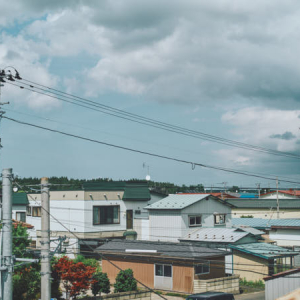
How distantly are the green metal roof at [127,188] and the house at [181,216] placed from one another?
21.3ft

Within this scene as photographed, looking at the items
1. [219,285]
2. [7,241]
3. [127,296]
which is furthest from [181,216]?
[7,241]

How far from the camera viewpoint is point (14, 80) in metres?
21.1

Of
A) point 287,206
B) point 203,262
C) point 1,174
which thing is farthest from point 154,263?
point 287,206

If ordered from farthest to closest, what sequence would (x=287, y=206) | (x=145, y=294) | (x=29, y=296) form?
(x=287, y=206) → (x=145, y=294) → (x=29, y=296)

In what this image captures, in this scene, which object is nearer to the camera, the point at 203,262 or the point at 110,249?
the point at 203,262

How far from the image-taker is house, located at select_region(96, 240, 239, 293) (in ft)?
113

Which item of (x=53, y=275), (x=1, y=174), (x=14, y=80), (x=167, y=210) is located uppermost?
(x=14, y=80)

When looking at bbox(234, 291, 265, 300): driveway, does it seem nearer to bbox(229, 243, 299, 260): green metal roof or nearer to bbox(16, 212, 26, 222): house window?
bbox(229, 243, 299, 260): green metal roof

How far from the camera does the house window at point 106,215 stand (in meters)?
52.2

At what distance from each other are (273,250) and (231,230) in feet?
21.4

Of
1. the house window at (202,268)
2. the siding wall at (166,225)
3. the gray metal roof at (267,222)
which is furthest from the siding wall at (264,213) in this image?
the house window at (202,268)

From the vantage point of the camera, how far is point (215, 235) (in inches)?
1684

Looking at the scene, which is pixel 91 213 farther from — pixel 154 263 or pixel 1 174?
pixel 1 174

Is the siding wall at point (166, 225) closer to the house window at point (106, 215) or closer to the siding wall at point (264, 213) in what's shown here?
the house window at point (106, 215)
